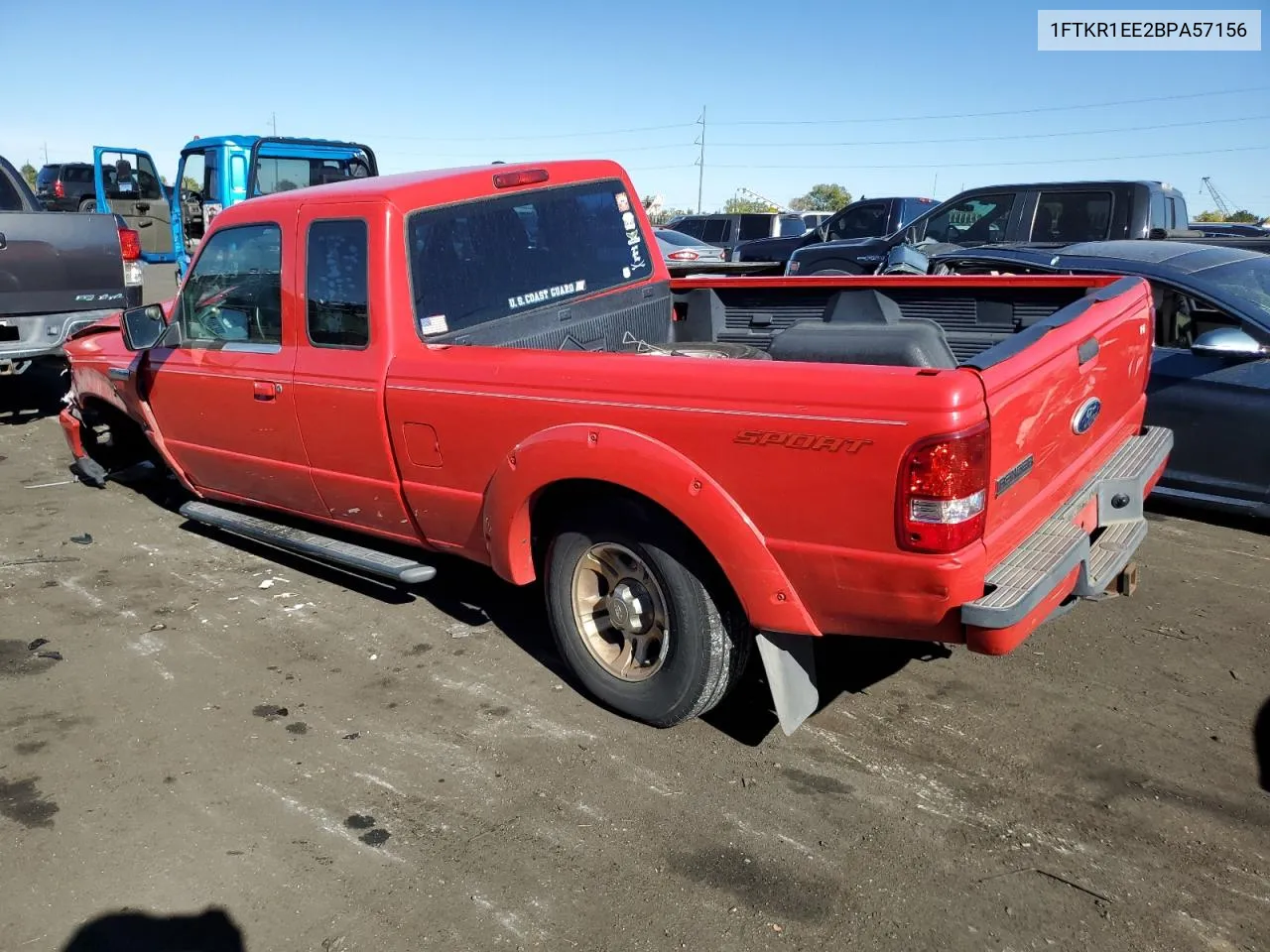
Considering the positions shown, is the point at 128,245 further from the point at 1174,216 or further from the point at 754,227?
the point at 754,227

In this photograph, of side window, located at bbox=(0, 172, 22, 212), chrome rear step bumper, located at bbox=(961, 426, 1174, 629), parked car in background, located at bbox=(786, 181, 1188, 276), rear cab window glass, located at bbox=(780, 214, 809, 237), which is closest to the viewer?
chrome rear step bumper, located at bbox=(961, 426, 1174, 629)

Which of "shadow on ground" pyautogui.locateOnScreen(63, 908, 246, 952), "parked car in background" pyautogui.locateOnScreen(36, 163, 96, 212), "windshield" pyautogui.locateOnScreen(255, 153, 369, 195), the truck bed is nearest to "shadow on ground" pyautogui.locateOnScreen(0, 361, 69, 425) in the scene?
"windshield" pyautogui.locateOnScreen(255, 153, 369, 195)

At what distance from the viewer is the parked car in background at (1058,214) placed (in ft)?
30.5

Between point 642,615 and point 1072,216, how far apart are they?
8068 mm

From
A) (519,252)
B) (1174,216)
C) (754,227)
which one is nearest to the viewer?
(519,252)

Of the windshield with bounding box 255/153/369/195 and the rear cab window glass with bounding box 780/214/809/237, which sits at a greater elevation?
the windshield with bounding box 255/153/369/195

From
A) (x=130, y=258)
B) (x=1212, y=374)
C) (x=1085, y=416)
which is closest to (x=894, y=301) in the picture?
(x=1085, y=416)

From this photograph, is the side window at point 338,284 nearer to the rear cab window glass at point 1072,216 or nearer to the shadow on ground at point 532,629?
the shadow on ground at point 532,629

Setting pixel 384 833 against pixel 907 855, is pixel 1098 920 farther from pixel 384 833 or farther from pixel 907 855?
pixel 384 833

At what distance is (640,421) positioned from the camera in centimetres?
309

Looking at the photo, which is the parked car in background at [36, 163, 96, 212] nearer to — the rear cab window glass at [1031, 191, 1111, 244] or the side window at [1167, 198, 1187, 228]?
the rear cab window glass at [1031, 191, 1111, 244]

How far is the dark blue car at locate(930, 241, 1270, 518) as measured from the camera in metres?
4.95

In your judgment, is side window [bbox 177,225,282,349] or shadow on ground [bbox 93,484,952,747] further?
side window [bbox 177,225,282,349]

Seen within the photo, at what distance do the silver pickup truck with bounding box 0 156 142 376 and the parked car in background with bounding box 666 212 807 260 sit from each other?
14.2 metres
